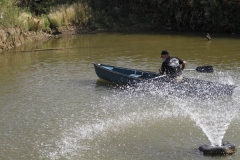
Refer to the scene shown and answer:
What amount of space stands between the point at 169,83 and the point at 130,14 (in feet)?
62.6

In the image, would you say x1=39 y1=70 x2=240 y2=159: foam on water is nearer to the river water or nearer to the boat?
the river water

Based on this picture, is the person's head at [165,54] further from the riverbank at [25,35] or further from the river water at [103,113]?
the riverbank at [25,35]

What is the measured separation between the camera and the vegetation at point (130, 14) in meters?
Result: 27.1

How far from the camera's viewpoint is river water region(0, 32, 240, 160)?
938cm

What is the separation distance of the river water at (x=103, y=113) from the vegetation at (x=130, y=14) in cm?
715

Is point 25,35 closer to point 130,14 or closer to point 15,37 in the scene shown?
point 15,37

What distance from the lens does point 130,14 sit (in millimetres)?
31797

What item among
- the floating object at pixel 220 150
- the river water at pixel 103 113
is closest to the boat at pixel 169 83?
the river water at pixel 103 113

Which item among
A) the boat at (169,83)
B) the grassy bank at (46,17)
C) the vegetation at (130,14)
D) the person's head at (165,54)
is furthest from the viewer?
the vegetation at (130,14)

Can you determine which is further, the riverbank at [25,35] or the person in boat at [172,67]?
the riverbank at [25,35]

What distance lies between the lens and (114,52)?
2183cm

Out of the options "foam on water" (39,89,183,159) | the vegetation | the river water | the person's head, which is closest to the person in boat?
the person's head

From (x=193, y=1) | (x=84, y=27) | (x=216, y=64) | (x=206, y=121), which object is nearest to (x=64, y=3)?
(x=84, y=27)

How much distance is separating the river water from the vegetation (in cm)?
715
